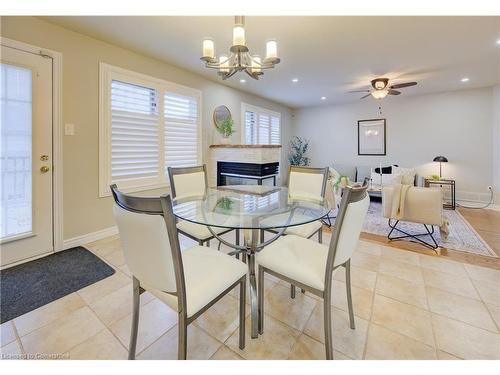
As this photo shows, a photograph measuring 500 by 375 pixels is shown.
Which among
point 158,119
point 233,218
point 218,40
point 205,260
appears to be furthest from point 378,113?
point 205,260

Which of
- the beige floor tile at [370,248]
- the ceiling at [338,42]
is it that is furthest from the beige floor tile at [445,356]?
the ceiling at [338,42]

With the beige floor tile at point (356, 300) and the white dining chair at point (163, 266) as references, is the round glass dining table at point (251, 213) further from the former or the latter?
the beige floor tile at point (356, 300)

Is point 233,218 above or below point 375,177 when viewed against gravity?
below

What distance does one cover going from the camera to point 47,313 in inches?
65.1

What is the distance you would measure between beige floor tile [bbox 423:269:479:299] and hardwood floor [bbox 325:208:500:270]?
1.60 ft

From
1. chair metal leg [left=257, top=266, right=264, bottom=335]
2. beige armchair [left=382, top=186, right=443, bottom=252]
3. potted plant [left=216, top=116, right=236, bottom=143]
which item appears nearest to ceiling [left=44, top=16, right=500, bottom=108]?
potted plant [left=216, top=116, right=236, bottom=143]

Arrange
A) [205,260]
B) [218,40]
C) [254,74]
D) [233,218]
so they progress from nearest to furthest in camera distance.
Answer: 1. [205,260]
2. [233,218]
3. [254,74]
4. [218,40]

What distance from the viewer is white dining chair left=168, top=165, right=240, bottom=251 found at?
Result: 2074 millimetres

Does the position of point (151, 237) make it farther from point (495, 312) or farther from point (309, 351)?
point (495, 312)

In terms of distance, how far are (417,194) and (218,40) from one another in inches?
114

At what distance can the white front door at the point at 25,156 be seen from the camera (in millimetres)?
2225

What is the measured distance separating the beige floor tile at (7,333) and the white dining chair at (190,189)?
119 centimetres

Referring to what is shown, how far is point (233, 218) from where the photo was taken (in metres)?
1.69

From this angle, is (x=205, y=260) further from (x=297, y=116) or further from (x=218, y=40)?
(x=297, y=116)
